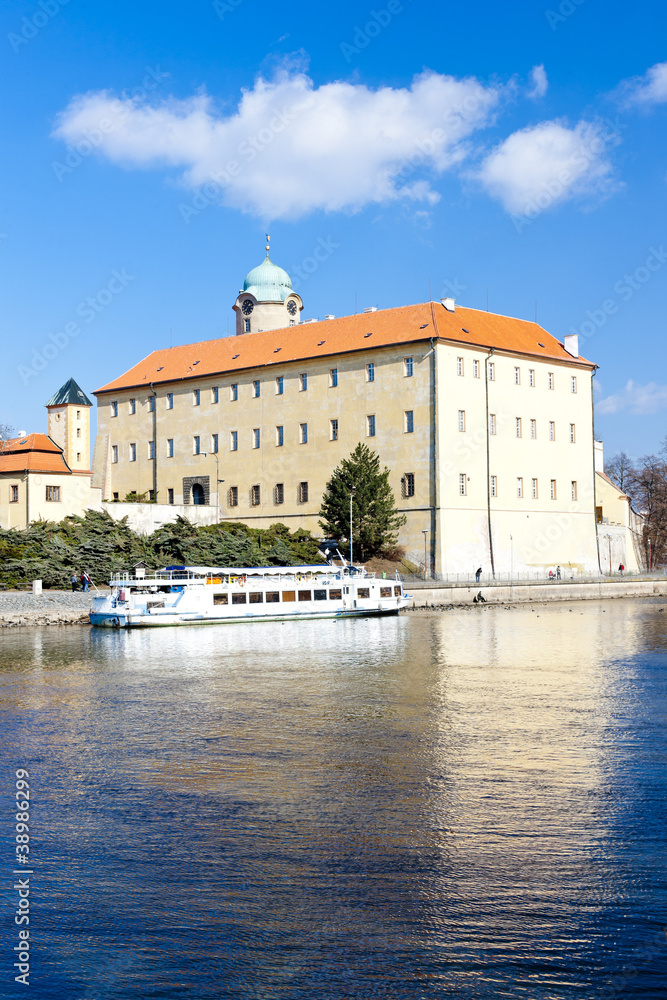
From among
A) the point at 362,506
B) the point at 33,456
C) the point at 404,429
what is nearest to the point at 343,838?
the point at 362,506

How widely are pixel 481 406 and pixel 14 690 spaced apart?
48.4 m

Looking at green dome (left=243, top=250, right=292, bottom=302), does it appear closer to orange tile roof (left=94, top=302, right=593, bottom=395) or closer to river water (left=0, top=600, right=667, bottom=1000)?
orange tile roof (left=94, top=302, right=593, bottom=395)

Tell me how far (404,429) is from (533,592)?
13.9 meters

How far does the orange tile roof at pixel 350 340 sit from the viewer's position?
230ft

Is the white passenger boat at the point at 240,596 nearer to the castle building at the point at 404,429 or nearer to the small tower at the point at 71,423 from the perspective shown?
the castle building at the point at 404,429

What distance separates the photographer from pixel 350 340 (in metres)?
73.2

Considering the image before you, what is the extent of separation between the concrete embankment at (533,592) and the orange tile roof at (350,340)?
17.0 m

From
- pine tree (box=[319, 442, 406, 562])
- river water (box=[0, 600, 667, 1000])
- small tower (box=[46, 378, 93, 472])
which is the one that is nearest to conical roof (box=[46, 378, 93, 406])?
small tower (box=[46, 378, 93, 472])

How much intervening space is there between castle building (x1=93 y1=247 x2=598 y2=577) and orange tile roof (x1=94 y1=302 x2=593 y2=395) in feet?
0.53

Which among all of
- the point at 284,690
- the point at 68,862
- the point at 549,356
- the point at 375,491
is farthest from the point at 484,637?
the point at 549,356

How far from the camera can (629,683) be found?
26.3 metres

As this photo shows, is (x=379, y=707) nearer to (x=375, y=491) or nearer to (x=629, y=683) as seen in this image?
(x=629, y=683)

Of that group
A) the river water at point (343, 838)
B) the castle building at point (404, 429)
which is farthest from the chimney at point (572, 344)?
the river water at point (343, 838)

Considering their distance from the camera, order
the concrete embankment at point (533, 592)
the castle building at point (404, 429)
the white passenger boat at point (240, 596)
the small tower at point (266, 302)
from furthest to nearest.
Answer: the small tower at point (266, 302) < the castle building at point (404, 429) < the concrete embankment at point (533, 592) < the white passenger boat at point (240, 596)
